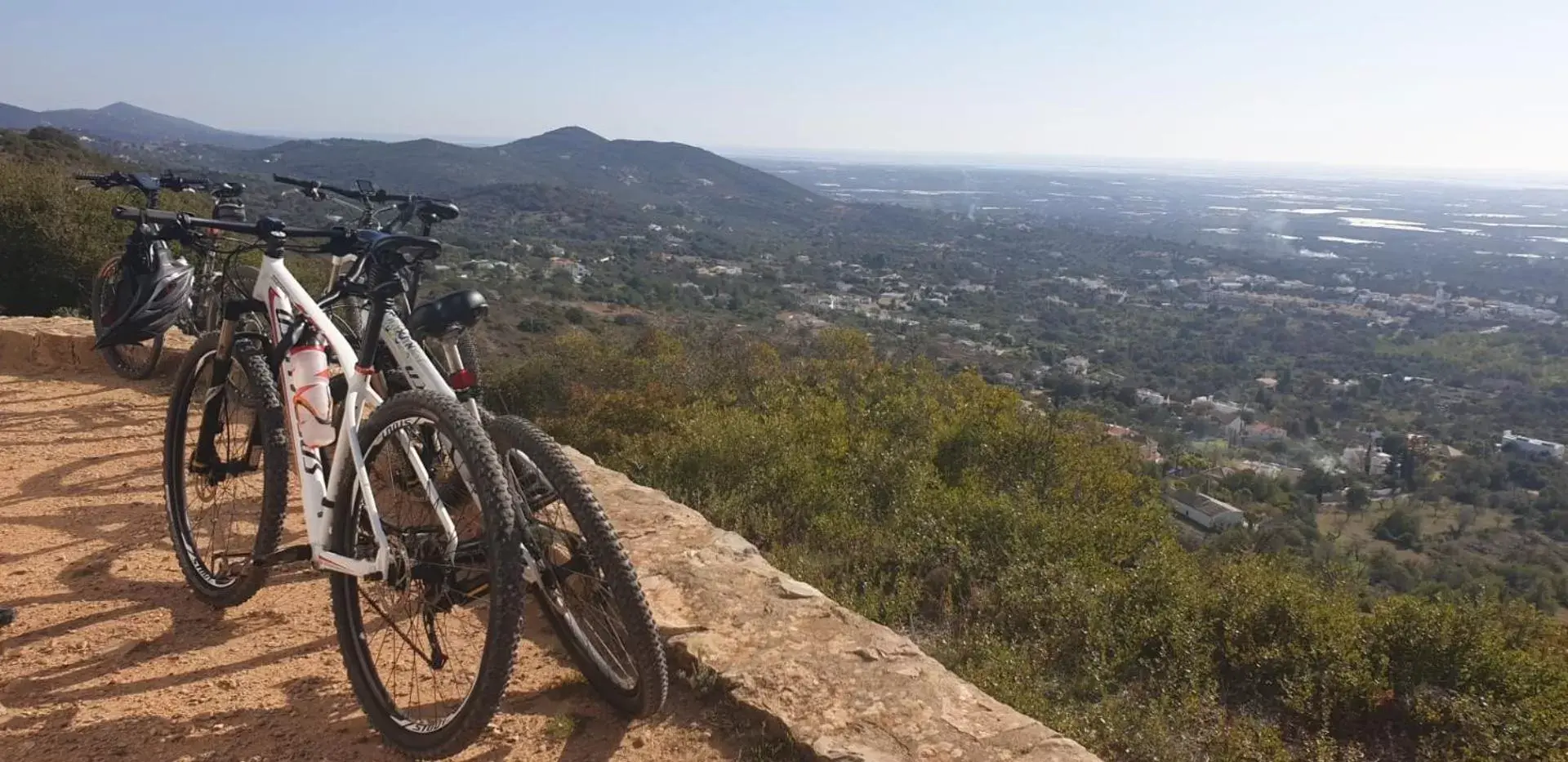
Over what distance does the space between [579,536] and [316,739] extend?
3.50 ft

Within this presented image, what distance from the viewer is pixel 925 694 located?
2646mm

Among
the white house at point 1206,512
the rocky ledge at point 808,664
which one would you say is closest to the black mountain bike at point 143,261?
the rocky ledge at point 808,664

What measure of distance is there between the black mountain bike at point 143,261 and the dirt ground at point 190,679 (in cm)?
121

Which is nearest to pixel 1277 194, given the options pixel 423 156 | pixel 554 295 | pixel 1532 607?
pixel 423 156

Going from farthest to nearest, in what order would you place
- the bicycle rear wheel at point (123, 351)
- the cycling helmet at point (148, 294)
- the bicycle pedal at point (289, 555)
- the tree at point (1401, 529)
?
the tree at point (1401, 529) → the bicycle rear wheel at point (123, 351) → the cycling helmet at point (148, 294) → the bicycle pedal at point (289, 555)

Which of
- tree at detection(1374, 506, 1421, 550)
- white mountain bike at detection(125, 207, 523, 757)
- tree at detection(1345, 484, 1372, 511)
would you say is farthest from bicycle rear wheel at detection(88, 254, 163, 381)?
tree at detection(1345, 484, 1372, 511)

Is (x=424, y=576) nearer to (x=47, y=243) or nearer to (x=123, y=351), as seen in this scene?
(x=123, y=351)

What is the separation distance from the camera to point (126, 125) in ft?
356

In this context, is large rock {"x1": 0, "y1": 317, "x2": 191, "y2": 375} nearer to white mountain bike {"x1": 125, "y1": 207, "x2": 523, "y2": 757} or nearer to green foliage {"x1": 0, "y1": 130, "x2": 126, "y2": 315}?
white mountain bike {"x1": 125, "y1": 207, "x2": 523, "y2": 757}

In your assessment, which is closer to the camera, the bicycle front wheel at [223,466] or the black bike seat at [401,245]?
the black bike seat at [401,245]

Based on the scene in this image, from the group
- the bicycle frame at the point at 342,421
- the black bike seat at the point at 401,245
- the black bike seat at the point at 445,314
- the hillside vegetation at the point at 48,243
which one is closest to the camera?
the bicycle frame at the point at 342,421

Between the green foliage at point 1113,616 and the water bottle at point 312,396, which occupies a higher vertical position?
the water bottle at point 312,396

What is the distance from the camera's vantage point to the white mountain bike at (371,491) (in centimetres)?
206

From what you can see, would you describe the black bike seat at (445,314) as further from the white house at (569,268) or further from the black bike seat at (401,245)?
the white house at (569,268)
